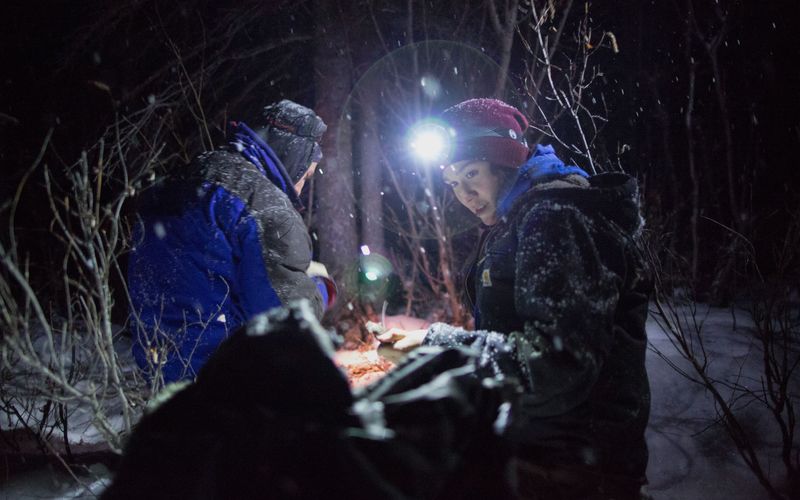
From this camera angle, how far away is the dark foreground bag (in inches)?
27.7

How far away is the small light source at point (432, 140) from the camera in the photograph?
2.44 meters

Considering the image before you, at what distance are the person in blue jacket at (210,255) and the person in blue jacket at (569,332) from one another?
947mm

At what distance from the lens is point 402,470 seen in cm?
72

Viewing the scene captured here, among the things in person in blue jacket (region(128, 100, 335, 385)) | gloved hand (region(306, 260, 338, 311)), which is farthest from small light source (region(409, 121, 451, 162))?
gloved hand (region(306, 260, 338, 311))

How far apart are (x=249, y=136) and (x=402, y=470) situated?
2.64 m

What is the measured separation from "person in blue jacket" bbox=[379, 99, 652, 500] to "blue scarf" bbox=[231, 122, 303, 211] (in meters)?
1.47

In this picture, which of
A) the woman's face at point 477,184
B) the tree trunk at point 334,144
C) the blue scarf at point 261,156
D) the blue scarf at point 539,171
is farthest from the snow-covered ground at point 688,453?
the tree trunk at point 334,144

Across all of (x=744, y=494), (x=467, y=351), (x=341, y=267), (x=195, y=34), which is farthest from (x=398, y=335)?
(x=195, y=34)

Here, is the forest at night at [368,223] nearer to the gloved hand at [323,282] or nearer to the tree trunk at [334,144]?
the tree trunk at [334,144]

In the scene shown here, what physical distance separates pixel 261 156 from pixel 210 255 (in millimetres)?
777

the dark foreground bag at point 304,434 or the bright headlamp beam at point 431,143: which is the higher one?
the bright headlamp beam at point 431,143

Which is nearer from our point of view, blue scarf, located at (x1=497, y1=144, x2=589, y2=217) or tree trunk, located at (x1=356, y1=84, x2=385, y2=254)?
blue scarf, located at (x1=497, y1=144, x2=589, y2=217)

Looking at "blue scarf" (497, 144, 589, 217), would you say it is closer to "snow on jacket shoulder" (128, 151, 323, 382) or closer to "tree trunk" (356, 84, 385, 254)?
"snow on jacket shoulder" (128, 151, 323, 382)

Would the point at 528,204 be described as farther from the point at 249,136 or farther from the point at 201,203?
the point at 249,136
